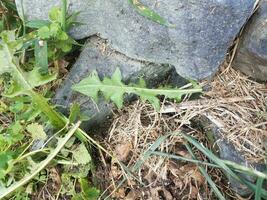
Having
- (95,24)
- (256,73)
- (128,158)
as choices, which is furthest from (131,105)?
(256,73)

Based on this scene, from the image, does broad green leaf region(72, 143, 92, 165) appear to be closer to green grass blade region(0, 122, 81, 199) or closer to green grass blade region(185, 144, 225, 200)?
green grass blade region(0, 122, 81, 199)

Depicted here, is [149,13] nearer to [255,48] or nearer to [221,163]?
[255,48]

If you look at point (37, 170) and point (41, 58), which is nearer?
point (37, 170)

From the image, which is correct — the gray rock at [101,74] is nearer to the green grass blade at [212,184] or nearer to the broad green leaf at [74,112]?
the broad green leaf at [74,112]

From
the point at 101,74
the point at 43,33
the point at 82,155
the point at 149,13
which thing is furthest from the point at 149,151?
the point at 43,33

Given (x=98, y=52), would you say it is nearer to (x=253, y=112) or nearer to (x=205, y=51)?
(x=205, y=51)

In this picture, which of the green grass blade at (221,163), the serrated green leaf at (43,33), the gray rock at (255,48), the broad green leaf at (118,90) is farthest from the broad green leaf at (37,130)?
the gray rock at (255,48)
